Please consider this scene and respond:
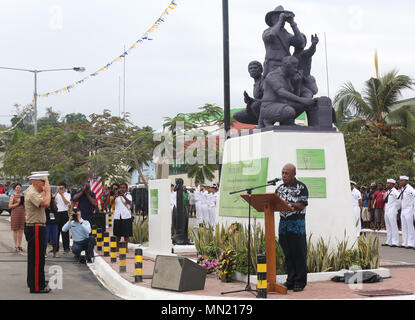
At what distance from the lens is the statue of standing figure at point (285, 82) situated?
1311 cm

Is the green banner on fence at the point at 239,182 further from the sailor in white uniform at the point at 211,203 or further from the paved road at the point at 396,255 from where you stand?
the sailor in white uniform at the point at 211,203

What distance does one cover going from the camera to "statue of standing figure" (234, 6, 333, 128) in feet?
43.0

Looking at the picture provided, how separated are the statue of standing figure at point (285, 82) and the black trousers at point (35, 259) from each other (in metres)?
5.54

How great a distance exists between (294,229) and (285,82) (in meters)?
4.65

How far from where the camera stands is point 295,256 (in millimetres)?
9695

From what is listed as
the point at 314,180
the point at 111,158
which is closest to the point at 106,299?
the point at 314,180

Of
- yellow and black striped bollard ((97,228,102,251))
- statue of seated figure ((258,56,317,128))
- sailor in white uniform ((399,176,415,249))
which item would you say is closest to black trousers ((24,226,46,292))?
statue of seated figure ((258,56,317,128))

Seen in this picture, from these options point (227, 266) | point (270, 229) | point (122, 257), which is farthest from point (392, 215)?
point (270, 229)

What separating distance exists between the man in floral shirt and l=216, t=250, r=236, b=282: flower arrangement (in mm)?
1397

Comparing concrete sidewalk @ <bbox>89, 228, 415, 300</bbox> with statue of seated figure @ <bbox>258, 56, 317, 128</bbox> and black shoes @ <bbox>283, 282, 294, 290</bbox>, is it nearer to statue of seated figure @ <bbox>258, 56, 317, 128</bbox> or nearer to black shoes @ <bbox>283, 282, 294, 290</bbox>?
black shoes @ <bbox>283, 282, 294, 290</bbox>

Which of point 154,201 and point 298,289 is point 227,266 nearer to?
point 298,289

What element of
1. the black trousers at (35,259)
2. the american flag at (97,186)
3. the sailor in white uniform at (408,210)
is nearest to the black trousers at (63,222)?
the black trousers at (35,259)

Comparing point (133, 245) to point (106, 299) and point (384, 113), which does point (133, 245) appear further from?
point (384, 113)

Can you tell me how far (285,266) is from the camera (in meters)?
10.6
